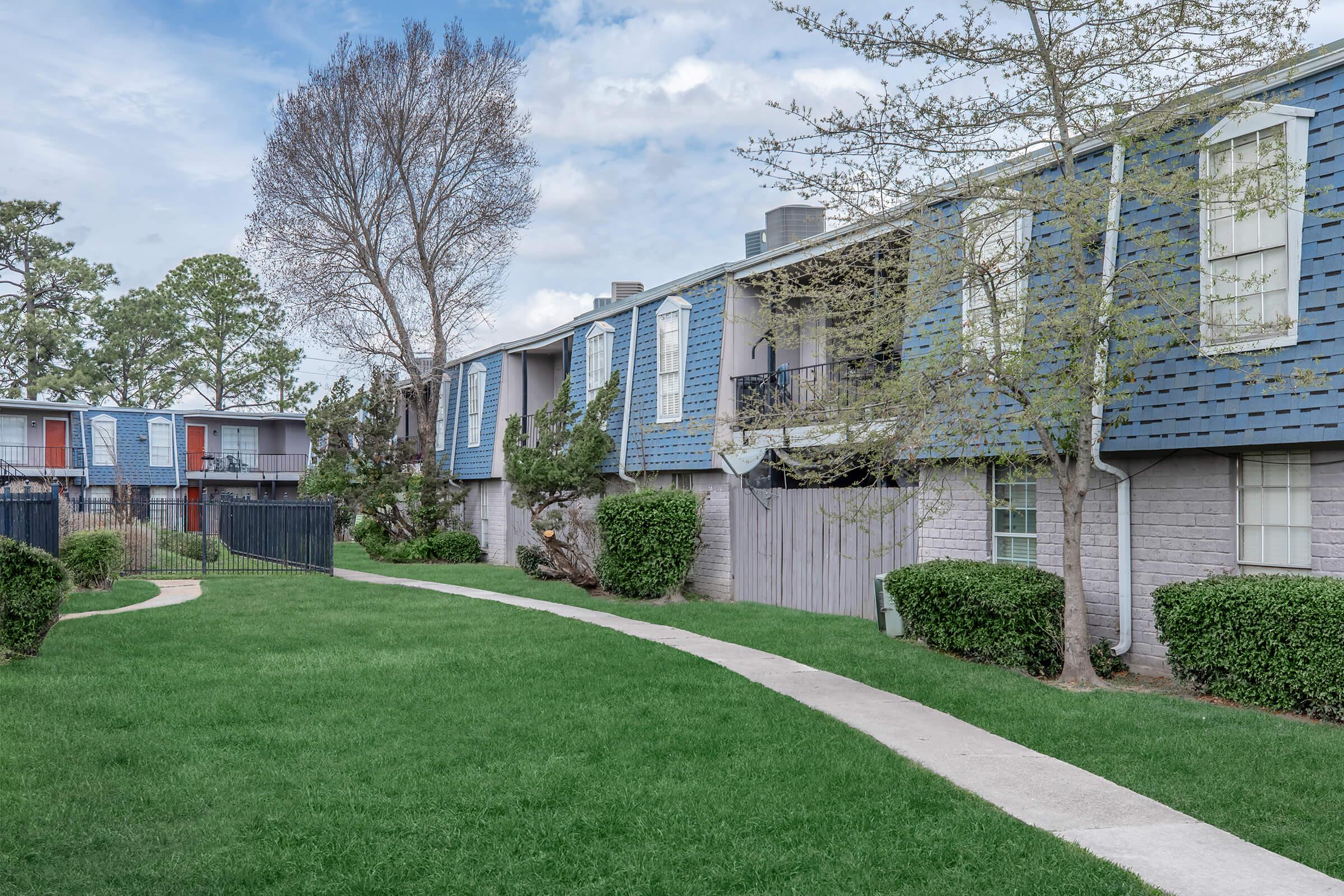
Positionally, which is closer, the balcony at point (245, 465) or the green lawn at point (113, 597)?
the green lawn at point (113, 597)

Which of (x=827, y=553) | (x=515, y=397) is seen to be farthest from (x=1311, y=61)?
(x=515, y=397)

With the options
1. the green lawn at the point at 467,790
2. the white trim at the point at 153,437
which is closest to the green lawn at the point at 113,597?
the green lawn at the point at 467,790

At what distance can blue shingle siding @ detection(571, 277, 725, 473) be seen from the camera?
18.2 meters

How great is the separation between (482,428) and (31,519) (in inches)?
579

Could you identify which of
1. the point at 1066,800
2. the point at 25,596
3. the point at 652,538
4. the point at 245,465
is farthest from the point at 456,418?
the point at 1066,800

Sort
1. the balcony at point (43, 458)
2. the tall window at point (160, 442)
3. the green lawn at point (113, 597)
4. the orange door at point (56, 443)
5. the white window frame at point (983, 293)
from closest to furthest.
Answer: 1. the white window frame at point (983, 293)
2. the green lawn at point (113, 597)
3. the balcony at point (43, 458)
4. the orange door at point (56, 443)
5. the tall window at point (160, 442)

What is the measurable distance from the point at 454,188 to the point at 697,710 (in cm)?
2413

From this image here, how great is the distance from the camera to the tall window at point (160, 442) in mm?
41781

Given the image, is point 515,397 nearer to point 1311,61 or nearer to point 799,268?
point 799,268

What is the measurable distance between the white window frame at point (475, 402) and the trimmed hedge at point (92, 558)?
37.8ft

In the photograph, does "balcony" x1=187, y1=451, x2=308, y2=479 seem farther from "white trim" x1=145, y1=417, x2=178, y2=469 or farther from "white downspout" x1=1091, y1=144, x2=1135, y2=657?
"white downspout" x1=1091, y1=144, x2=1135, y2=657

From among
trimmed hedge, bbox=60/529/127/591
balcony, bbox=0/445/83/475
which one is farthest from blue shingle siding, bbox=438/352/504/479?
balcony, bbox=0/445/83/475

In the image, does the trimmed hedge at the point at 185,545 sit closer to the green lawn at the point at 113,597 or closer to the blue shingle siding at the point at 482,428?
the green lawn at the point at 113,597

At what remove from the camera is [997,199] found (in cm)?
1030
